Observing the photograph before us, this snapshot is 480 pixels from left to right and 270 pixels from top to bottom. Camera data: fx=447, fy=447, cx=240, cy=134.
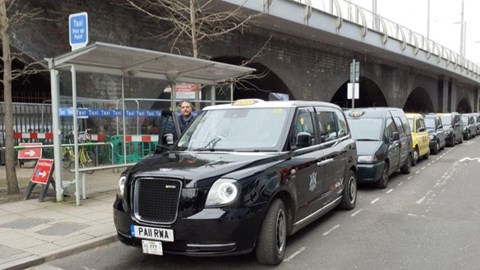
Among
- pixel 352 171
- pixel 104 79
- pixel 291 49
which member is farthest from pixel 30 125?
pixel 291 49

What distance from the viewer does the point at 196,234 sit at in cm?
449

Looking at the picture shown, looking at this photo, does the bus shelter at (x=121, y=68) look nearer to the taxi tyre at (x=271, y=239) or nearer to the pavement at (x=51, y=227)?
the pavement at (x=51, y=227)

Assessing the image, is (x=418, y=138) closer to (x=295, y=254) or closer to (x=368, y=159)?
(x=368, y=159)

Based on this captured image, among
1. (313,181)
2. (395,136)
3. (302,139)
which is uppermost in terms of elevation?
(302,139)

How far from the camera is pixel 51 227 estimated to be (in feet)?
21.6

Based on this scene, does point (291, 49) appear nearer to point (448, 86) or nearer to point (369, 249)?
point (369, 249)

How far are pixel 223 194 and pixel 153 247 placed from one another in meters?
0.92

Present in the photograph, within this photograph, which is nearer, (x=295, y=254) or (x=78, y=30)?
(x=295, y=254)

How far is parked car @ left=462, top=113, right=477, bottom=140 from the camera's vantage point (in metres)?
29.5

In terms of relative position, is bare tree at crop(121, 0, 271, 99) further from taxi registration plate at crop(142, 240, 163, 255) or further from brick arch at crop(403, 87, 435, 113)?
brick arch at crop(403, 87, 435, 113)

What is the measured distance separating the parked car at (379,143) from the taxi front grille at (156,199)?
20.8ft

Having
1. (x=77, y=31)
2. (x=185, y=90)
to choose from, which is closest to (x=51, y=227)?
(x=77, y=31)

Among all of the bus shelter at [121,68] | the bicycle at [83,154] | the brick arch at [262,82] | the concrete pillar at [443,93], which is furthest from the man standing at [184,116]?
the concrete pillar at [443,93]

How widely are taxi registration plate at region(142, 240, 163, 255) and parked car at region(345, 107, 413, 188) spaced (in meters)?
6.42
